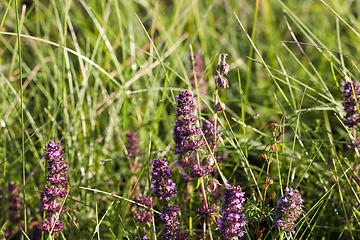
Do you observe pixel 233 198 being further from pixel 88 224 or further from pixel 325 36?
pixel 325 36

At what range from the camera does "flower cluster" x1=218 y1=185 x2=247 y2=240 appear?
52.2 inches

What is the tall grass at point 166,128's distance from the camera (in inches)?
70.6

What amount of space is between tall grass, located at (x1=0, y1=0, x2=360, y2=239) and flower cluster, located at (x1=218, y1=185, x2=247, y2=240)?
16 centimetres

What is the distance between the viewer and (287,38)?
12.1 ft

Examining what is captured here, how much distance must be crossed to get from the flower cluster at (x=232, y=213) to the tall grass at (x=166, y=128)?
0.52 feet

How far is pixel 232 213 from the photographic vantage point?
135 centimetres

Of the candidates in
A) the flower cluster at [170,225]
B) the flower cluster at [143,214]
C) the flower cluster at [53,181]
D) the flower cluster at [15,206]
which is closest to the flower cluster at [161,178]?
the flower cluster at [170,225]

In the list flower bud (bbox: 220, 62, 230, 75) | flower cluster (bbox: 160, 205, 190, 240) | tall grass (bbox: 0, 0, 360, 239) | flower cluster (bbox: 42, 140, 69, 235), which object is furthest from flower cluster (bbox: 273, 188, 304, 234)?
flower cluster (bbox: 42, 140, 69, 235)

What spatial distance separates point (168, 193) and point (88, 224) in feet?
2.98

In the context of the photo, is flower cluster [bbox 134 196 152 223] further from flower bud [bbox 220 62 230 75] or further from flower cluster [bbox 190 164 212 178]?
flower bud [bbox 220 62 230 75]

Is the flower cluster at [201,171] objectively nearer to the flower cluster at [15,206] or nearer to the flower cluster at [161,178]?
the flower cluster at [161,178]

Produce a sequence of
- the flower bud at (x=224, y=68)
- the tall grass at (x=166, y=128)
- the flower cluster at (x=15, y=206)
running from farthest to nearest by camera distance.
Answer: the flower cluster at (x=15, y=206)
the tall grass at (x=166, y=128)
the flower bud at (x=224, y=68)

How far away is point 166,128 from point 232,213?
1466 millimetres

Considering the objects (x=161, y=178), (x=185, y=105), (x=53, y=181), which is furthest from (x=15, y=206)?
(x=185, y=105)
